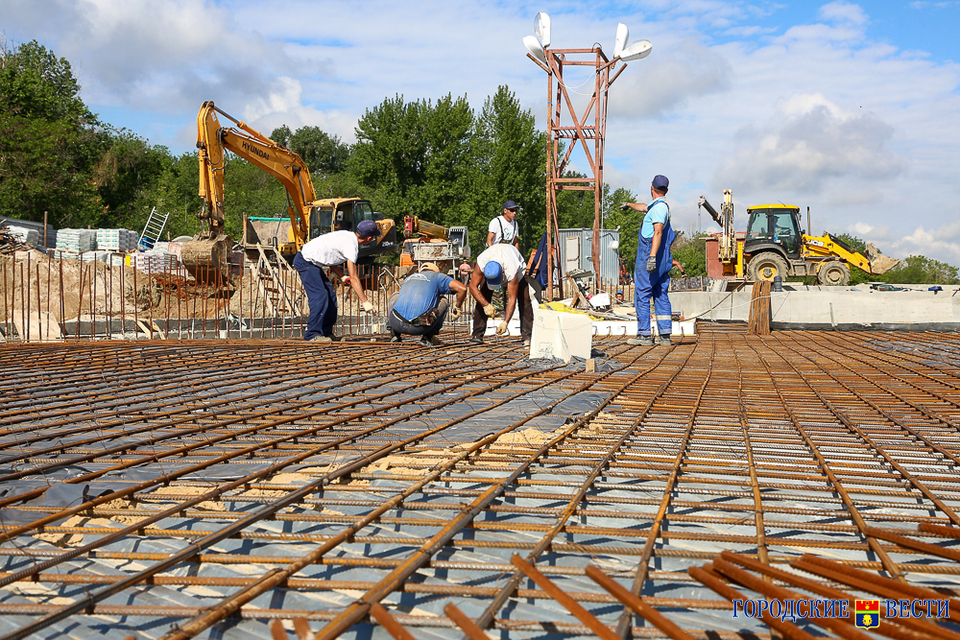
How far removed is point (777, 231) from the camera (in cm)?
1552

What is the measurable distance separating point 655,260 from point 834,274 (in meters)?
11.5

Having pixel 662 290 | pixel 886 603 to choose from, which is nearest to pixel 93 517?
pixel 886 603

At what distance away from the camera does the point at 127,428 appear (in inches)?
112

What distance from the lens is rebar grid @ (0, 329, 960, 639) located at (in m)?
1.29

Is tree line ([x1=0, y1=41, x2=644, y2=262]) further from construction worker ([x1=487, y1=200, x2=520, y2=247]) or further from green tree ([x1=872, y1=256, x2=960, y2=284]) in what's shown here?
construction worker ([x1=487, y1=200, x2=520, y2=247])

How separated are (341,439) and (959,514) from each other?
200 centimetres

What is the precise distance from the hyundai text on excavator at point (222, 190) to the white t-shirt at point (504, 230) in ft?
19.3

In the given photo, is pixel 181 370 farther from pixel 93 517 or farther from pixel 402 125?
pixel 402 125

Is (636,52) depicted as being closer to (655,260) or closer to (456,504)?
(655,260)

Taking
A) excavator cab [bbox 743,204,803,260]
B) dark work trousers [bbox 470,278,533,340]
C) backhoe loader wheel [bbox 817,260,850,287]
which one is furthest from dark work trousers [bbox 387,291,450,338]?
backhoe loader wheel [bbox 817,260,850,287]

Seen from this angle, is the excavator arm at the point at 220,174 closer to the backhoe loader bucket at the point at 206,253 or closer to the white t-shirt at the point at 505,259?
the backhoe loader bucket at the point at 206,253

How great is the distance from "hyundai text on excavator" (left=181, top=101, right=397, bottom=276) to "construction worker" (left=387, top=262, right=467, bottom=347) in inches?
244

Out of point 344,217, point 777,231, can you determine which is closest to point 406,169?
point 344,217

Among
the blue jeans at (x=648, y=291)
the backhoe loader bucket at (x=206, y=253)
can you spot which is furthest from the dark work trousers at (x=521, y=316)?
the backhoe loader bucket at (x=206, y=253)
